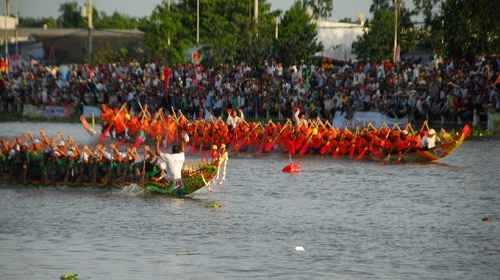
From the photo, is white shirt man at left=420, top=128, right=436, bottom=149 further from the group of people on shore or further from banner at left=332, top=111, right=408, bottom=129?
banner at left=332, top=111, right=408, bottom=129

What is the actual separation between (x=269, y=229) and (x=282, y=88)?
72.3 ft

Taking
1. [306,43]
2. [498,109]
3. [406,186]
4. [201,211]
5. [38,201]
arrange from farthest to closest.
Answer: [306,43] < [498,109] < [406,186] < [38,201] < [201,211]

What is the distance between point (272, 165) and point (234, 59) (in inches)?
821

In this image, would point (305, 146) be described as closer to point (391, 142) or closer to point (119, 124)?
→ point (391, 142)

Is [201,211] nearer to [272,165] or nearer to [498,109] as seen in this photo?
[272,165]

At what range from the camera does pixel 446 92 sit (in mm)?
33875

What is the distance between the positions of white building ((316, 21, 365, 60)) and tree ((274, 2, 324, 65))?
1.95 metres

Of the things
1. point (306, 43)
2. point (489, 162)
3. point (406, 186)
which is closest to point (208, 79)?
point (306, 43)

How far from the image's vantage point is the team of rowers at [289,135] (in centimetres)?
2823

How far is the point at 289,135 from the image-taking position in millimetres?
30016

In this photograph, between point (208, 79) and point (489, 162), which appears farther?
point (208, 79)

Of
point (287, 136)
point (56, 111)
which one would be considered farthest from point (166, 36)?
point (287, 136)

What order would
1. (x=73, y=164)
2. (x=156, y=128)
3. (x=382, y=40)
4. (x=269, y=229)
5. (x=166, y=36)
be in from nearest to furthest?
(x=269, y=229) → (x=73, y=164) → (x=156, y=128) → (x=382, y=40) → (x=166, y=36)

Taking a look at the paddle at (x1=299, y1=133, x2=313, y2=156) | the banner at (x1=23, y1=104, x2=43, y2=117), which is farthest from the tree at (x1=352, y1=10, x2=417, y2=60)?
the paddle at (x1=299, y1=133, x2=313, y2=156)
